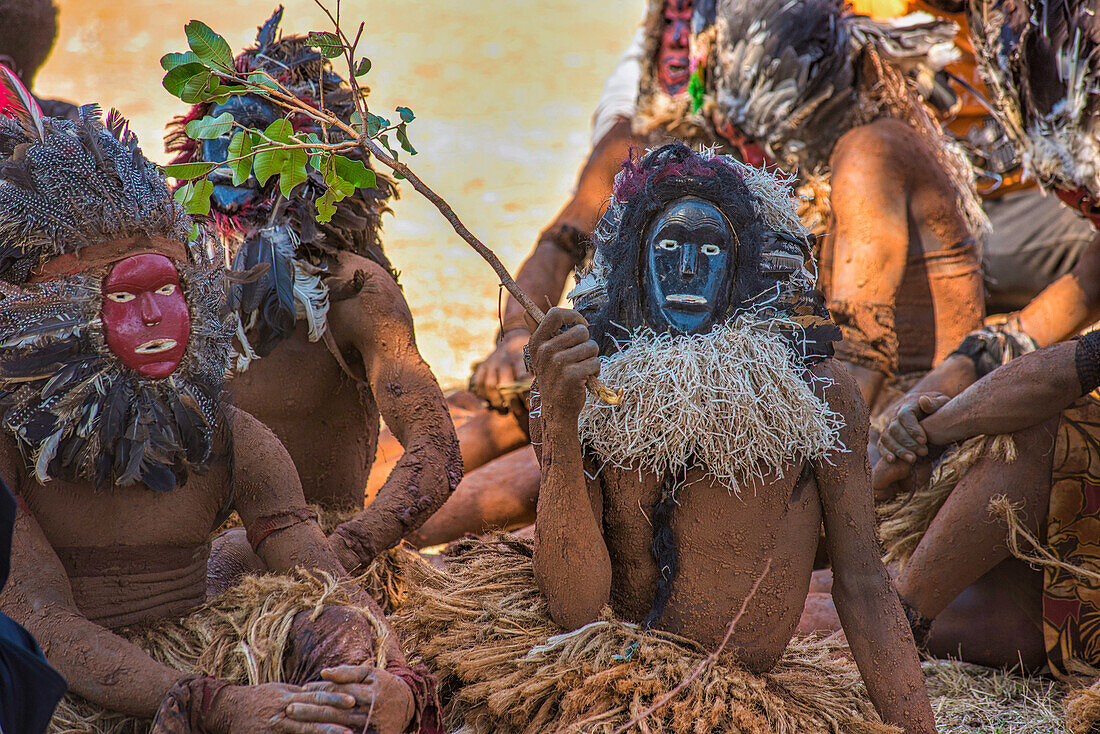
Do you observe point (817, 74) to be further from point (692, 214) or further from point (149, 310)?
point (149, 310)

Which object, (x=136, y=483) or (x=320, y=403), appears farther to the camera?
(x=320, y=403)

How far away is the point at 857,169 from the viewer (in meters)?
3.91

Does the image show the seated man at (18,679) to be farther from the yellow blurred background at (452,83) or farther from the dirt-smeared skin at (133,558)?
the yellow blurred background at (452,83)

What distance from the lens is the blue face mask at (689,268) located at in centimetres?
213

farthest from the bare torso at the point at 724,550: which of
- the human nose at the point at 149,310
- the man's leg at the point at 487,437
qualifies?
the man's leg at the point at 487,437

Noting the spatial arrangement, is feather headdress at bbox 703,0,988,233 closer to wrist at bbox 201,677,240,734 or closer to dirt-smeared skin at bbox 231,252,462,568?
dirt-smeared skin at bbox 231,252,462,568

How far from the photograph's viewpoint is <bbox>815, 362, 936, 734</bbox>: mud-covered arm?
83.4 inches

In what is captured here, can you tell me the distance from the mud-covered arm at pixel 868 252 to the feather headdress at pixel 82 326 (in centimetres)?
241

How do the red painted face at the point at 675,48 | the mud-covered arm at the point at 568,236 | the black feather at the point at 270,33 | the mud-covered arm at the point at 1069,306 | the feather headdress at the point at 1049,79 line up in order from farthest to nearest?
the red painted face at the point at 675,48
the mud-covered arm at the point at 568,236
the mud-covered arm at the point at 1069,306
the feather headdress at the point at 1049,79
the black feather at the point at 270,33

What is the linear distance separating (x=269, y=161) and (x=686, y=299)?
0.85 metres

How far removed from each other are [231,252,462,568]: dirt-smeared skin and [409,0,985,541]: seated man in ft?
2.93

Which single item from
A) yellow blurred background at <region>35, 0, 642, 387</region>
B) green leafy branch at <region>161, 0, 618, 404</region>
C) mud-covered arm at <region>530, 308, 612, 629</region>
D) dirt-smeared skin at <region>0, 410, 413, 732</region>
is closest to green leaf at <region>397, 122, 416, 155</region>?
green leafy branch at <region>161, 0, 618, 404</region>

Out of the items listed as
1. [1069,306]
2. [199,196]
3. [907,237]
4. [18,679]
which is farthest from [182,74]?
[1069,306]

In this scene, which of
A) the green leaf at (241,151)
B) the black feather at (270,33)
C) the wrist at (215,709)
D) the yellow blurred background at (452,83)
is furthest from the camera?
the yellow blurred background at (452,83)
